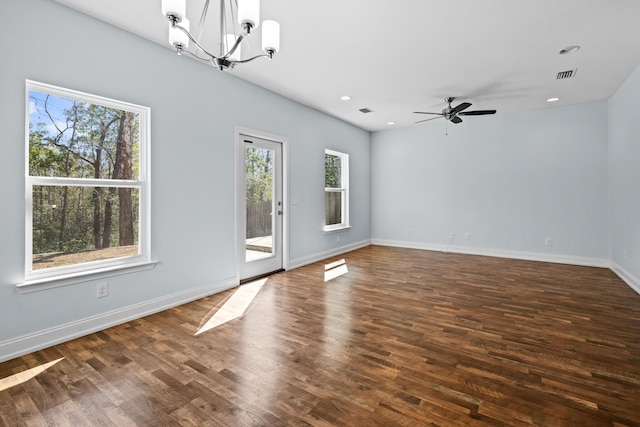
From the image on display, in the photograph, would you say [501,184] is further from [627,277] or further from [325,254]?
[325,254]

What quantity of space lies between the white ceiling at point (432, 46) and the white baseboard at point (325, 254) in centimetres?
272

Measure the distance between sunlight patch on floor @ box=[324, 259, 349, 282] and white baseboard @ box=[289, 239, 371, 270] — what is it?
13.6 inches

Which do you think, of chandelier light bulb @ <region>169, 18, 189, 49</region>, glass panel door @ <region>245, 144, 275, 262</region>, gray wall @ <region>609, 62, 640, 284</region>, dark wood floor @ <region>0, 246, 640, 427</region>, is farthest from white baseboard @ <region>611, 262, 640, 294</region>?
chandelier light bulb @ <region>169, 18, 189, 49</region>

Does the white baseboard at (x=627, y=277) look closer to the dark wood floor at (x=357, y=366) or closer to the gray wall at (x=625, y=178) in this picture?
the gray wall at (x=625, y=178)

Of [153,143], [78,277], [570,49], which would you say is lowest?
[78,277]

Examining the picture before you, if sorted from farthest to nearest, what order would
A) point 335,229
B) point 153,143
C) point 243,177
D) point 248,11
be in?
point 335,229 → point 243,177 → point 153,143 → point 248,11

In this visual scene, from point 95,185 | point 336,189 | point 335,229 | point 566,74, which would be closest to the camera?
point 95,185

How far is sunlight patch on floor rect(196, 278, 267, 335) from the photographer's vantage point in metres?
2.98

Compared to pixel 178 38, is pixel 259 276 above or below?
below

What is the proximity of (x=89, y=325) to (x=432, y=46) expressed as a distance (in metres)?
4.32

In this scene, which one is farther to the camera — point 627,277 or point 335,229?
point 335,229

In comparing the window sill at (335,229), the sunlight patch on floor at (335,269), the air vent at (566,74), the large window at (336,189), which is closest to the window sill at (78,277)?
the sunlight patch on floor at (335,269)

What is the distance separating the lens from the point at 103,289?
2.86m

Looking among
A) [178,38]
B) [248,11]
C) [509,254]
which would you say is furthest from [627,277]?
[178,38]
